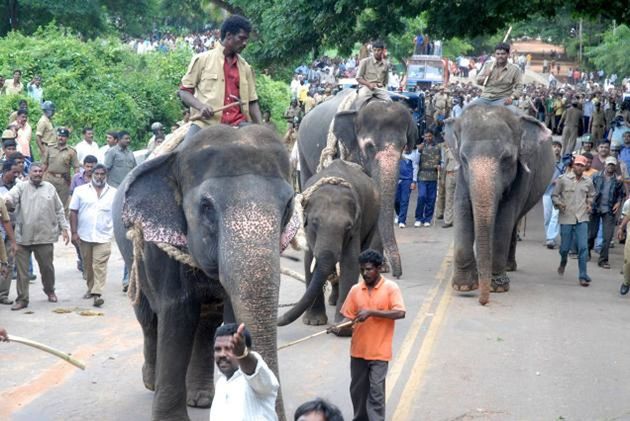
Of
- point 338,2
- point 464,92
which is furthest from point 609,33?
point 338,2

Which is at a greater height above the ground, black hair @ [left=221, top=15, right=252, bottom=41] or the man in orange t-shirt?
black hair @ [left=221, top=15, right=252, bottom=41]

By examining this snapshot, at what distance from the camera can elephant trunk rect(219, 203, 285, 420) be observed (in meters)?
6.90

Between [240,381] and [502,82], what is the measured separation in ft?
35.9

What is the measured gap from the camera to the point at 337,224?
39.2 feet

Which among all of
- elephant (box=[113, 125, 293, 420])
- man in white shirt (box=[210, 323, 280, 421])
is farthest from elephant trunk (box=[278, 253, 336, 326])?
man in white shirt (box=[210, 323, 280, 421])

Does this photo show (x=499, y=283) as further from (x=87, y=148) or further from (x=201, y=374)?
(x=87, y=148)

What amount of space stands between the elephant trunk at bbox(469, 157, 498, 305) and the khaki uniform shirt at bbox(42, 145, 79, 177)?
256 inches

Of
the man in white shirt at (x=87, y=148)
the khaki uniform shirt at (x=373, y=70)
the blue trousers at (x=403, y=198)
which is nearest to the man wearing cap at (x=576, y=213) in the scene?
the khaki uniform shirt at (x=373, y=70)

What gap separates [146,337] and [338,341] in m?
3.06

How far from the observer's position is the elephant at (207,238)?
700 cm

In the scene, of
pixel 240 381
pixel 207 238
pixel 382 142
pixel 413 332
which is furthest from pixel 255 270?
pixel 382 142

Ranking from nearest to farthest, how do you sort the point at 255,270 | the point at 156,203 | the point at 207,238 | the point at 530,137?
the point at 255,270 < the point at 207,238 < the point at 156,203 < the point at 530,137

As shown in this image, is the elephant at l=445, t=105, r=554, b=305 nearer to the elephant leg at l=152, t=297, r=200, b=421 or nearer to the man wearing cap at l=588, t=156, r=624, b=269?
the man wearing cap at l=588, t=156, r=624, b=269

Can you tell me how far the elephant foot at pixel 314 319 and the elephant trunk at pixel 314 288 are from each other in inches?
44.5
